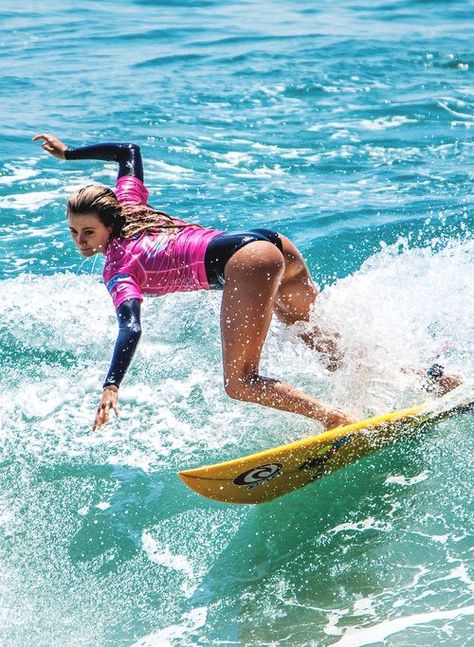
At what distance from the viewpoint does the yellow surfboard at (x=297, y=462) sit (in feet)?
17.2

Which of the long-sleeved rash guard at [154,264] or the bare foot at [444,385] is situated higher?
the long-sleeved rash guard at [154,264]

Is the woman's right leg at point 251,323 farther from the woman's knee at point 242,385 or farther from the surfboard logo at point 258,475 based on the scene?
the surfboard logo at point 258,475

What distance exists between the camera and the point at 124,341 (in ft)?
16.8

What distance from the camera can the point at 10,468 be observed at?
6.04m

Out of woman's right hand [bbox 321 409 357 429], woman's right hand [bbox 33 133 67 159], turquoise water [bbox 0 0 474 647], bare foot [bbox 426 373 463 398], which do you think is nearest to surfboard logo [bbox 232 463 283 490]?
turquoise water [bbox 0 0 474 647]

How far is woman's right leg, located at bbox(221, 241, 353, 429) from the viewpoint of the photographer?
5449mm

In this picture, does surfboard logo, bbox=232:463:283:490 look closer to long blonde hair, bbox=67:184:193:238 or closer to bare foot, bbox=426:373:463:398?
bare foot, bbox=426:373:463:398

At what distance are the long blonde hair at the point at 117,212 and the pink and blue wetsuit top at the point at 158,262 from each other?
5cm

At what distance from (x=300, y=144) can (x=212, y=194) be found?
1889 millimetres

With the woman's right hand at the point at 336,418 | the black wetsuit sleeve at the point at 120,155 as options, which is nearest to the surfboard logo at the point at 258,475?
the woman's right hand at the point at 336,418

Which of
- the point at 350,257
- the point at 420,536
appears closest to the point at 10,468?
the point at 420,536

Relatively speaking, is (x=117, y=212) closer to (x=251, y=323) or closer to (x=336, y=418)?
(x=251, y=323)

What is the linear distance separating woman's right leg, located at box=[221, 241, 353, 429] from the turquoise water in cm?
74

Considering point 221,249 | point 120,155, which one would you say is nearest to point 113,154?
point 120,155
